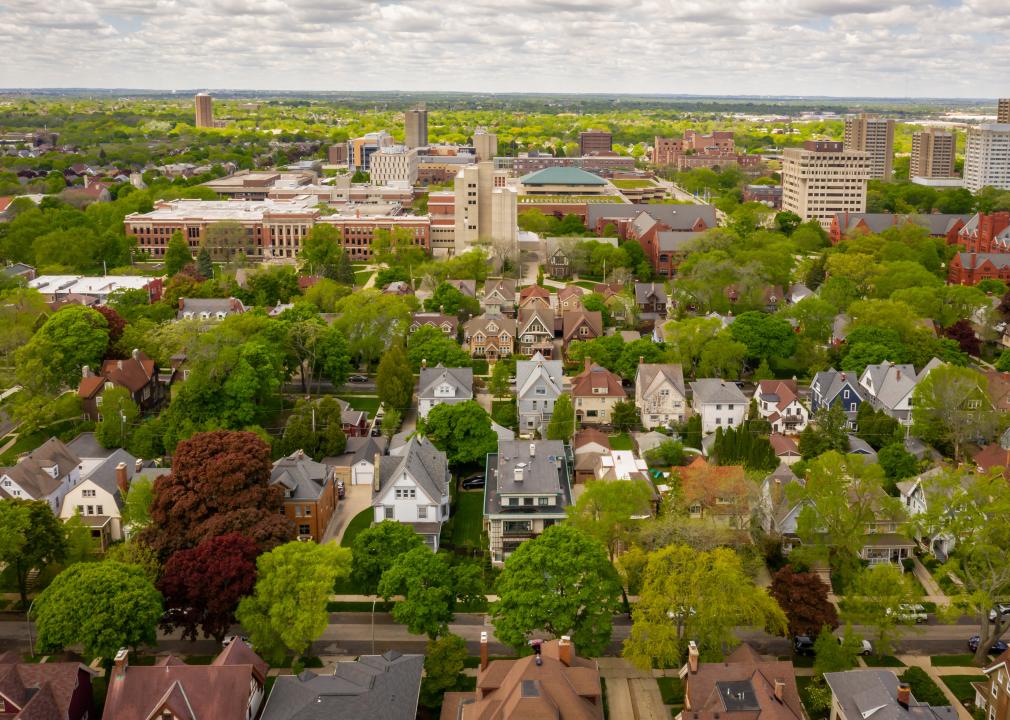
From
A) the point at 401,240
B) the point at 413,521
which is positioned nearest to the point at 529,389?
the point at 413,521

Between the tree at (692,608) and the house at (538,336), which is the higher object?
the house at (538,336)

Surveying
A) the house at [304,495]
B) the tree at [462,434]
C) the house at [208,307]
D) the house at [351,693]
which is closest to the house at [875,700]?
the house at [351,693]

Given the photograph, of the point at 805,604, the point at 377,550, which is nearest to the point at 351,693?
the point at 377,550

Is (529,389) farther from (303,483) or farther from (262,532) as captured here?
(262,532)

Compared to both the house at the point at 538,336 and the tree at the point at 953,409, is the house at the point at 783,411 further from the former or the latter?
the house at the point at 538,336

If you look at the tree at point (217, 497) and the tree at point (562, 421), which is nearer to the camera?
the tree at point (217, 497)

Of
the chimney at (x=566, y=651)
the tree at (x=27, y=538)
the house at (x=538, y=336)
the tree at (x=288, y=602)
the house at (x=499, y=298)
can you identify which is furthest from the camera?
the house at (x=499, y=298)
